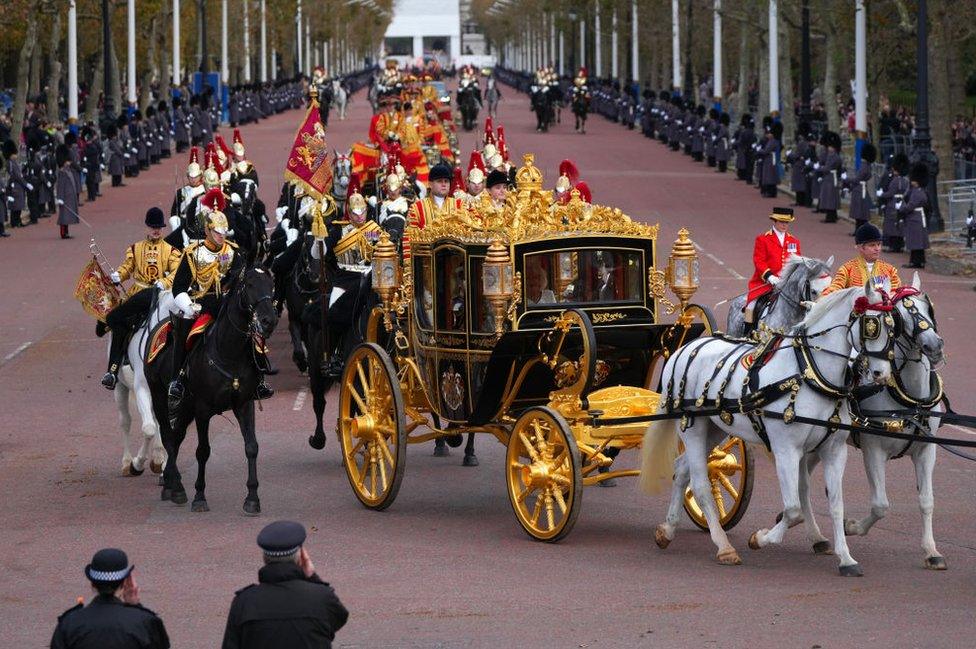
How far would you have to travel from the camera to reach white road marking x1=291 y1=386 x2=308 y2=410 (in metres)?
17.9

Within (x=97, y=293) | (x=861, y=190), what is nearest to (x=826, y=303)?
(x=97, y=293)

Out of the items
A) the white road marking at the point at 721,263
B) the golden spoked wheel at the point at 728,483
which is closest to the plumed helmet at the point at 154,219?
the golden spoked wheel at the point at 728,483

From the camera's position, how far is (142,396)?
14.4 metres

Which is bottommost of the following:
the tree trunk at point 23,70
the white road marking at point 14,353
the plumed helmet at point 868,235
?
the white road marking at point 14,353

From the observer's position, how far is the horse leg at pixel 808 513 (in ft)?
36.9

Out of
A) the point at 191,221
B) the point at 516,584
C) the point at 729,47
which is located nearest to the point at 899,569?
the point at 516,584

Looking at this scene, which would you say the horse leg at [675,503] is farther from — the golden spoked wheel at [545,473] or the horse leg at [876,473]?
the horse leg at [876,473]

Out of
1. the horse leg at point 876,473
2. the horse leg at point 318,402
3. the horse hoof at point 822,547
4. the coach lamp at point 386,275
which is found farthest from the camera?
the horse leg at point 318,402

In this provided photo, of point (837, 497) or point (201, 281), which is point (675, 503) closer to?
point (837, 497)

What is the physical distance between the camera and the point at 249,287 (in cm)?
1264

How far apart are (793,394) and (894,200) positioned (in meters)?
19.2

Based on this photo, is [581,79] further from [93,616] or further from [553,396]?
[93,616]

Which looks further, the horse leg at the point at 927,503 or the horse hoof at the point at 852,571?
the horse leg at the point at 927,503

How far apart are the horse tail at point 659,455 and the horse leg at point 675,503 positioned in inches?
2.1
